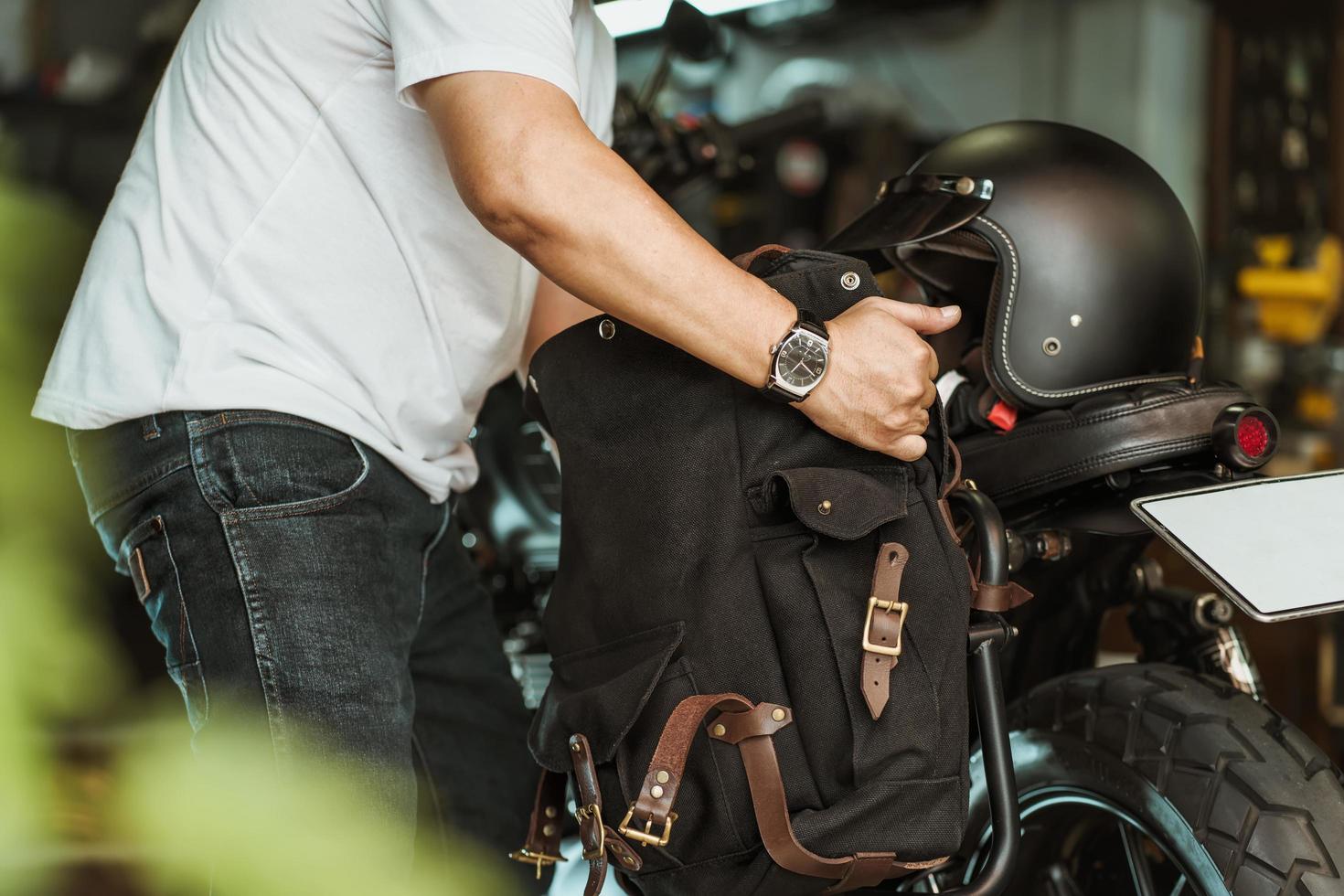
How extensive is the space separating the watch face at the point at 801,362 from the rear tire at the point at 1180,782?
0.42 m

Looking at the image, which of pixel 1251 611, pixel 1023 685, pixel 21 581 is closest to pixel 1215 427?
pixel 1251 611

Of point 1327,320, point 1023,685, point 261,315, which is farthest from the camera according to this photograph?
point 1327,320

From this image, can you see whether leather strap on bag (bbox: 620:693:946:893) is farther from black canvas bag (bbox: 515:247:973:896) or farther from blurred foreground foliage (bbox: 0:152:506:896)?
blurred foreground foliage (bbox: 0:152:506:896)

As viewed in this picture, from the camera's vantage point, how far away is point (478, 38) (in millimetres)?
811

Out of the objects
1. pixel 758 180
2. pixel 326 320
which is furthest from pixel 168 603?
pixel 758 180

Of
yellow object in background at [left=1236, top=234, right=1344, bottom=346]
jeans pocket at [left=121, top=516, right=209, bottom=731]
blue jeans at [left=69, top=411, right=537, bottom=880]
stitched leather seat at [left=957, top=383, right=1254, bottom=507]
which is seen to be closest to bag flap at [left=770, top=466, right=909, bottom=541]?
stitched leather seat at [left=957, top=383, right=1254, bottom=507]

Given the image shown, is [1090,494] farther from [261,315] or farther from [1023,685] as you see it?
[261,315]

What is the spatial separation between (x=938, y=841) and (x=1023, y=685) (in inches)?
18.1

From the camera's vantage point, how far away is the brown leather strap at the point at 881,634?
0.83m

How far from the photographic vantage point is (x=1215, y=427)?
970 mm

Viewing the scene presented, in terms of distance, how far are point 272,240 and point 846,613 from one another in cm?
53

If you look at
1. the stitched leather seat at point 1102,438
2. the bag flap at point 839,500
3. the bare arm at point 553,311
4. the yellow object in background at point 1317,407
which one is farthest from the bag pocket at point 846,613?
the yellow object in background at point 1317,407

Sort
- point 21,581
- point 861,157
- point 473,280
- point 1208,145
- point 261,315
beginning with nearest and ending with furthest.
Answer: point 21,581
point 261,315
point 473,280
point 1208,145
point 861,157

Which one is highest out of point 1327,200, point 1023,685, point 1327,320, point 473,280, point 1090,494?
point 473,280
